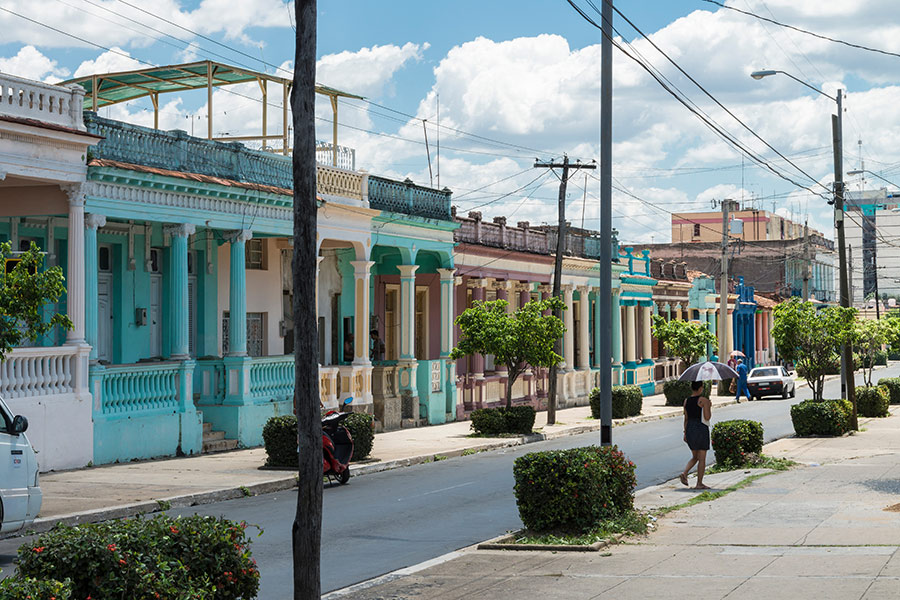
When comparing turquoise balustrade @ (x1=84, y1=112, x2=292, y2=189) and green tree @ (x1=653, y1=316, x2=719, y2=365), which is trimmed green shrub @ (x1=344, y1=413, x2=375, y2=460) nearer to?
turquoise balustrade @ (x1=84, y1=112, x2=292, y2=189)

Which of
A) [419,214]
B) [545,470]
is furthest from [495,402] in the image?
[545,470]

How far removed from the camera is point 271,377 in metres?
26.7

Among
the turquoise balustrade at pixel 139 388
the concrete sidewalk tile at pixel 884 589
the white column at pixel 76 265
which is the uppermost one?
the white column at pixel 76 265

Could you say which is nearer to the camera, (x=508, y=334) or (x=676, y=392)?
(x=508, y=334)

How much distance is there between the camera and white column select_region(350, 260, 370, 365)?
3019cm

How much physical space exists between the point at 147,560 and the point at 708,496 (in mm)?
11282

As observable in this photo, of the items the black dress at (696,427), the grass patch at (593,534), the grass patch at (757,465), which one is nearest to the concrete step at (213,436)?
the grass patch at (757,465)

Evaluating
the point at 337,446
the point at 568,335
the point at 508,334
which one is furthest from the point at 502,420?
the point at 568,335

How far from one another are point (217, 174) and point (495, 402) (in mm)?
16405

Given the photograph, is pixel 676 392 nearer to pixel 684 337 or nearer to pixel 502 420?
pixel 684 337

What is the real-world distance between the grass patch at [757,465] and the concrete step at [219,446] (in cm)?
994

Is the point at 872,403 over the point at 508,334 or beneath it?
beneath

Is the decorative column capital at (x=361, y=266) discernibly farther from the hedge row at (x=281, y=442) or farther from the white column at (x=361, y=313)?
the hedge row at (x=281, y=442)

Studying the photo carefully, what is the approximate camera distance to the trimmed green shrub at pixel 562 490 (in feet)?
42.0
